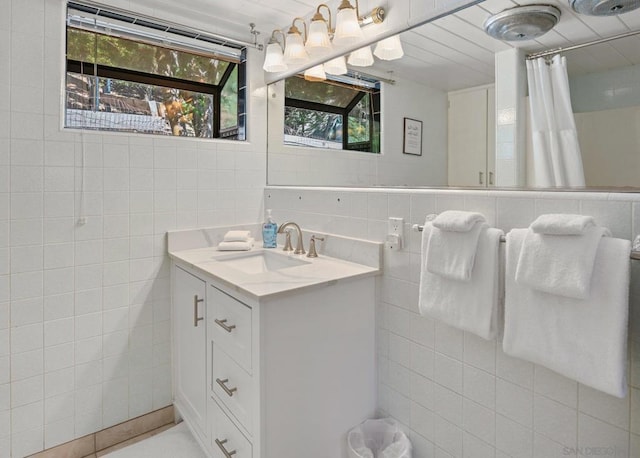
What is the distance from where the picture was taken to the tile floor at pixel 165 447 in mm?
1767

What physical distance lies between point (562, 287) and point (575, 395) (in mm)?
386

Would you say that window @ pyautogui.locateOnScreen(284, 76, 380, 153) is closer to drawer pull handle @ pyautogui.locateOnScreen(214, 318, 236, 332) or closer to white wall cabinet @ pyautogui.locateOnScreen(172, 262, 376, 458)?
white wall cabinet @ pyautogui.locateOnScreen(172, 262, 376, 458)

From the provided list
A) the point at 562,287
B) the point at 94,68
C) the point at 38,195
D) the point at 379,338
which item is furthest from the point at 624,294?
the point at 94,68

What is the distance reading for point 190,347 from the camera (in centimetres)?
180

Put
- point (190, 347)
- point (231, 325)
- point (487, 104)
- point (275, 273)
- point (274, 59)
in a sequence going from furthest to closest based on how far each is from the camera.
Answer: point (274, 59)
point (190, 347)
point (275, 273)
point (231, 325)
point (487, 104)

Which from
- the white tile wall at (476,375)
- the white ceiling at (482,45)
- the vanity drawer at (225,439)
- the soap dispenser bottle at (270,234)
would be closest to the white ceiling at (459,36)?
the white ceiling at (482,45)

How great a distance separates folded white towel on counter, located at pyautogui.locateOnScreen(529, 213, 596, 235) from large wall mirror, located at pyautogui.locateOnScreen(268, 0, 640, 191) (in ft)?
0.60

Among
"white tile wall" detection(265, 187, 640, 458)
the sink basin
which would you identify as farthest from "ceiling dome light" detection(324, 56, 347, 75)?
the sink basin

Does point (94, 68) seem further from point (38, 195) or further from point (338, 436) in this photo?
point (338, 436)

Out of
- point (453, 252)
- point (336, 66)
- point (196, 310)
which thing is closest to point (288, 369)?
point (196, 310)

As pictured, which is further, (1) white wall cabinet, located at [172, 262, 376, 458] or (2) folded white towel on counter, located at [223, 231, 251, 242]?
(2) folded white towel on counter, located at [223, 231, 251, 242]

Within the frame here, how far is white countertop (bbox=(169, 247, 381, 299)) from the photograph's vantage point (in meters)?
1.32

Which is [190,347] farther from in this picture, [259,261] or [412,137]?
[412,137]

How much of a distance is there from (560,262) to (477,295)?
0.93ft
